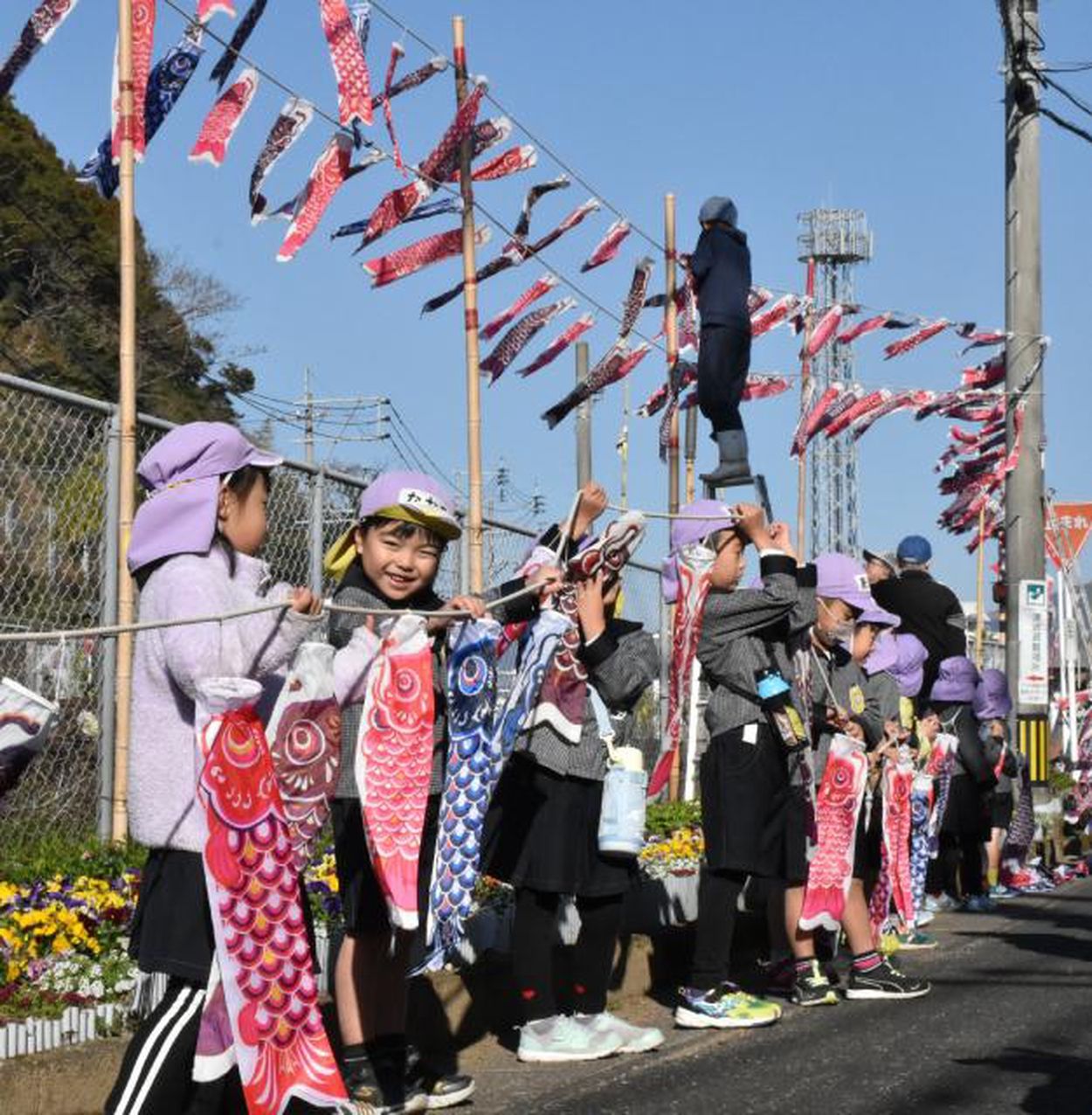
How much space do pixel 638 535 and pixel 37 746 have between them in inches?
121

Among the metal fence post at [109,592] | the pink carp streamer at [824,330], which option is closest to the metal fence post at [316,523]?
the metal fence post at [109,592]

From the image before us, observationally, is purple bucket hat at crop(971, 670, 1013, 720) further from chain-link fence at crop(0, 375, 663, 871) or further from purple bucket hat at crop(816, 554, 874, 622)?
chain-link fence at crop(0, 375, 663, 871)

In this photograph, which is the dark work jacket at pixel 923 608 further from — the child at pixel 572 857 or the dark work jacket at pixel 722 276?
the child at pixel 572 857

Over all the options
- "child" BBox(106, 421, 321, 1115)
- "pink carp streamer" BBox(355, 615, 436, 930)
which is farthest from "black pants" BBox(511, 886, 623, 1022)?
"child" BBox(106, 421, 321, 1115)

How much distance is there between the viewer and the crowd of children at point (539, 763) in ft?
14.8

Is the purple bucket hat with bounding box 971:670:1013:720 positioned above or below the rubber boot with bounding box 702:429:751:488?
below

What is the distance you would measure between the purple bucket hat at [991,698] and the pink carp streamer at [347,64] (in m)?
6.08

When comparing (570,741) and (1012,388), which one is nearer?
(570,741)

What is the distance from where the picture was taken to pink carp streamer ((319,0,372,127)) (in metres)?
8.69

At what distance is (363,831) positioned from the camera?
5.74 metres

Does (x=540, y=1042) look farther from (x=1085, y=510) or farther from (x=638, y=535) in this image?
(x=1085, y=510)

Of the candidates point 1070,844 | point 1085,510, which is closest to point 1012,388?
point 1070,844

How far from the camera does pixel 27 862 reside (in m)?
6.95

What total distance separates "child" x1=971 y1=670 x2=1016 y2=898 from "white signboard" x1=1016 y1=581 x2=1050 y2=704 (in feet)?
11.1
